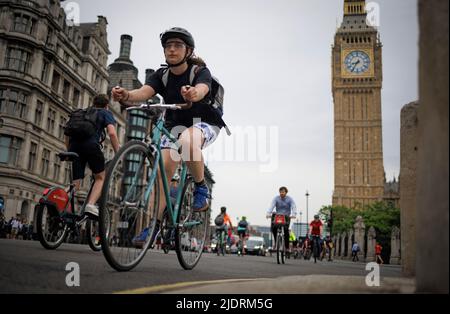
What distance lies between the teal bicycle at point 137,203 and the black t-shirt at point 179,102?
0.42m

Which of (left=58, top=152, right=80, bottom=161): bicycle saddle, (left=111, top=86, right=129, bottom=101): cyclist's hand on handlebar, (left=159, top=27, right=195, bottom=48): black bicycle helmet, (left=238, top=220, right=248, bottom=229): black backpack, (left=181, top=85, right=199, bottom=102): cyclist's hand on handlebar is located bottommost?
(left=238, top=220, right=248, bottom=229): black backpack

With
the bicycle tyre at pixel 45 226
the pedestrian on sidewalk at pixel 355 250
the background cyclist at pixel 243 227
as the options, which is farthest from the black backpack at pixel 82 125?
the pedestrian on sidewalk at pixel 355 250

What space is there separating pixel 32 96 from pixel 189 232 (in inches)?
1243

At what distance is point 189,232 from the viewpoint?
5133 millimetres

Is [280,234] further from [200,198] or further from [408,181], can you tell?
[408,181]

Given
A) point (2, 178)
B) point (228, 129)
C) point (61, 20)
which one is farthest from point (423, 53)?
point (61, 20)

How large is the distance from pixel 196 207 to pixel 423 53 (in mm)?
3379

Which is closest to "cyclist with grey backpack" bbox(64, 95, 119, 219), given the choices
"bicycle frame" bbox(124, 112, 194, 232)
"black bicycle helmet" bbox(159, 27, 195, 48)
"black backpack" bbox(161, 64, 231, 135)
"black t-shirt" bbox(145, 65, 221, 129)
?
"black t-shirt" bbox(145, 65, 221, 129)

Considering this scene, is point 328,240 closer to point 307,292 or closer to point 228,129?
point 228,129

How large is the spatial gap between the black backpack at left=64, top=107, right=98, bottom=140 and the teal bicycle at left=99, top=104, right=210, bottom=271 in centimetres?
208

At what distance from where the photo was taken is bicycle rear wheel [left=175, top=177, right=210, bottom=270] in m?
4.62

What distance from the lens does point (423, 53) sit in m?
1.91

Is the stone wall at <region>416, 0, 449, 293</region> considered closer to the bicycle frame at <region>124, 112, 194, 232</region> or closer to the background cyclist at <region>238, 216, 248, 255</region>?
the bicycle frame at <region>124, 112, 194, 232</region>

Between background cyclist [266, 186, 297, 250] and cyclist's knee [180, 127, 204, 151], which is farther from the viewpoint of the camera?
background cyclist [266, 186, 297, 250]
